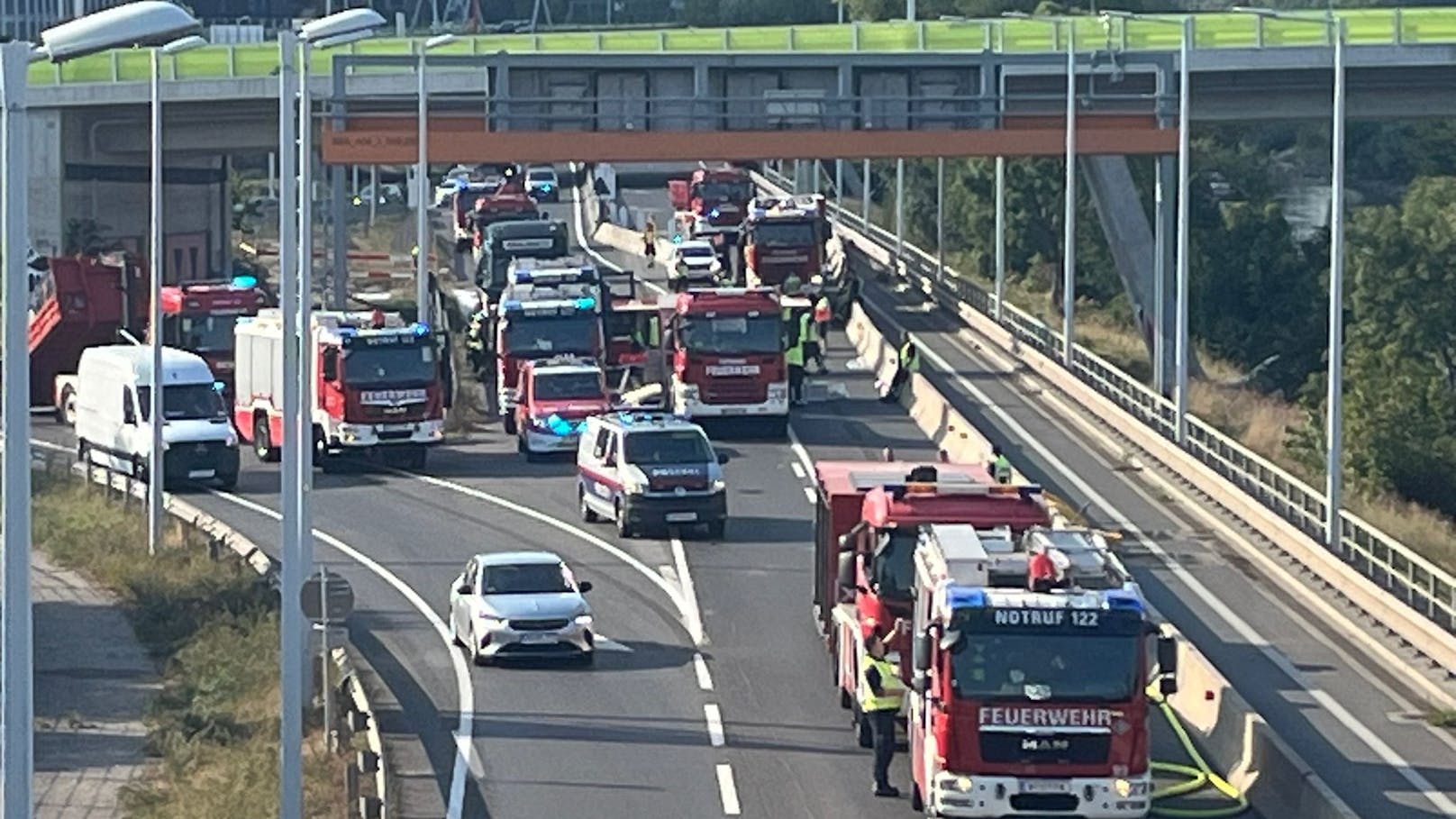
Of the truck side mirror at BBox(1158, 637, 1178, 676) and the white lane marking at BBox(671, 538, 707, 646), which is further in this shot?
the white lane marking at BBox(671, 538, 707, 646)

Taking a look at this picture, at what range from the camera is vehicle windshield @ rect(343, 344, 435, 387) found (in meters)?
52.8

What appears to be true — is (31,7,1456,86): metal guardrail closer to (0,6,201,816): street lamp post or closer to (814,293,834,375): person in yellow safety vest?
(814,293,834,375): person in yellow safety vest

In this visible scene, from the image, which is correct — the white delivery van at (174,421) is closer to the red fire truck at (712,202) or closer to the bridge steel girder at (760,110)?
the bridge steel girder at (760,110)

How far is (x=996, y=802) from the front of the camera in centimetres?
2622

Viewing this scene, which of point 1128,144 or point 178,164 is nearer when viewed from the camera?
point 1128,144

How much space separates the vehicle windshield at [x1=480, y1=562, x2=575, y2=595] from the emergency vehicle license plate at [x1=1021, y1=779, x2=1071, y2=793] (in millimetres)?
11329

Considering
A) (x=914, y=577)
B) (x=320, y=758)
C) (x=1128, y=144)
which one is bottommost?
(x=320, y=758)

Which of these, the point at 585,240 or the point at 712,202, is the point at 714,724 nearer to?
the point at 712,202

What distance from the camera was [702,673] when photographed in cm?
3603

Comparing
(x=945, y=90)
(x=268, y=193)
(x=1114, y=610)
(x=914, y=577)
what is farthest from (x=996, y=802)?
(x=268, y=193)

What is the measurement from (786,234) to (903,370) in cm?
1634

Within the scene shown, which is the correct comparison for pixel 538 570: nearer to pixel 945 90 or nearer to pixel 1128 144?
pixel 1128 144

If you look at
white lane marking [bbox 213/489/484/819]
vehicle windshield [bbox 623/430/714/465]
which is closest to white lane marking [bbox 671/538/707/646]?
vehicle windshield [bbox 623/430/714/465]

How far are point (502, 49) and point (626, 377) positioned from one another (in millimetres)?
24137
